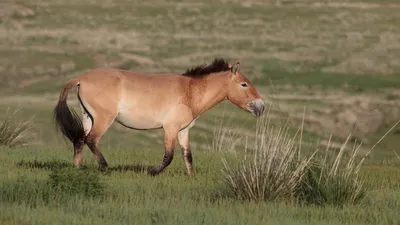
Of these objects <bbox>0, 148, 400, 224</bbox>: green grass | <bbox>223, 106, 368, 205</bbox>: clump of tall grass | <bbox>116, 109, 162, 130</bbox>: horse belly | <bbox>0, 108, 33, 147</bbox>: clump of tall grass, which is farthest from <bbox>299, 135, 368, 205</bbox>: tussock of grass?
<bbox>0, 108, 33, 147</bbox>: clump of tall grass

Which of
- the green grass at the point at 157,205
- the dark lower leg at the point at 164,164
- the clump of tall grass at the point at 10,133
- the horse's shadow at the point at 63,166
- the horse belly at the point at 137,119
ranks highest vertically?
the horse belly at the point at 137,119

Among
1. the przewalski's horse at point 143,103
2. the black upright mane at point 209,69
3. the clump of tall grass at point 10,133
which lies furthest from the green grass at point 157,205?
the clump of tall grass at point 10,133

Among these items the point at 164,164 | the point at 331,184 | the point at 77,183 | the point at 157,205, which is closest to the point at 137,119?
the point at 164,164

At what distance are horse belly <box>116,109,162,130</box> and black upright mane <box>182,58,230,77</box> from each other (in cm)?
98

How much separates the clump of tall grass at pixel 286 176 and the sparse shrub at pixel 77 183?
1.49 meters

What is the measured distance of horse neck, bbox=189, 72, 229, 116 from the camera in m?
16.5

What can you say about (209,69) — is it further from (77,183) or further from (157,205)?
(157,205)

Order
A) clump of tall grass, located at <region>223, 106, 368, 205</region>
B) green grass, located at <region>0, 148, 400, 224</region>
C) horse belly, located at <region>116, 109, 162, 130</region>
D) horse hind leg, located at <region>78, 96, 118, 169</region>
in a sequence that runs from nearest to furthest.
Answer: green grass, located at <region>0, 148, 400, 224</region>, clump of tall grass, located at <region>223, 106, 368, 205</region>, horse hind leg, located at <region>78, 96, 118, 169</region>, horse belly, located at <region>116, 109, 162, 130</region>

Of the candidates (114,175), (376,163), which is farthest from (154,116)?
(376,163)

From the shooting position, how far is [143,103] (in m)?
16.2

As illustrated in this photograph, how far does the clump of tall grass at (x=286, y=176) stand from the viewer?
13.4 metres

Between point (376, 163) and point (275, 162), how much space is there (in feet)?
24.1

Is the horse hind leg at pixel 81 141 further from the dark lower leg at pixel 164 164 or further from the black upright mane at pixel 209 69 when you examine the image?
the black upright mane at pixel 209 69

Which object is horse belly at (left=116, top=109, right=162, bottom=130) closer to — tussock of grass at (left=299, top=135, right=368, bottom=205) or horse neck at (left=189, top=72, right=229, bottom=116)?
horse neck at (left=189, top=72, right=229, bottom=116)
